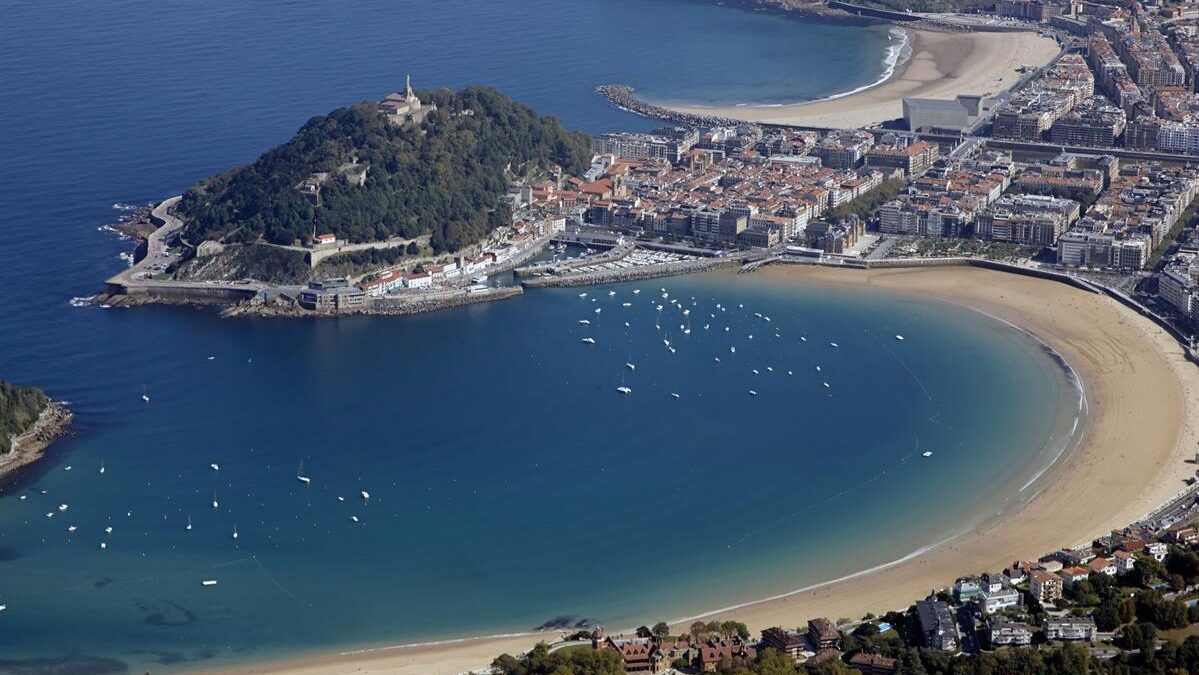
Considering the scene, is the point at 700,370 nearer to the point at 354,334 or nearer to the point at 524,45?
the point at 354,334

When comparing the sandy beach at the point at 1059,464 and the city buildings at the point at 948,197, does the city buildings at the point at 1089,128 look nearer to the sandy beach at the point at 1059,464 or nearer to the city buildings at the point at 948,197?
the city buildings at the point at 948,197

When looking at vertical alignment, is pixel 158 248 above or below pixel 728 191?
below

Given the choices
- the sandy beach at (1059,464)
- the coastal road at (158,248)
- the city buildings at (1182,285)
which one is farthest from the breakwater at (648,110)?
the city buildings at (1182,285)

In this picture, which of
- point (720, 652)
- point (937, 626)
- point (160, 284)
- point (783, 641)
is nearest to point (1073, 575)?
point (937, 626)

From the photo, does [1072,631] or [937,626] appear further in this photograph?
[937,626]

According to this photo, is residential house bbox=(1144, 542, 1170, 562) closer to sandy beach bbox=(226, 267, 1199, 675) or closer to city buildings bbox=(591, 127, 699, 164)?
sandy beach bbox=(226, 267, 1199, 675)

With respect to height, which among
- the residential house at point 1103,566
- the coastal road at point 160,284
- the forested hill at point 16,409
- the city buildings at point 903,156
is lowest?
the residential house at point 1103,566

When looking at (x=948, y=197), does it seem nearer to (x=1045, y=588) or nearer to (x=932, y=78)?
(x=932, y=78)
